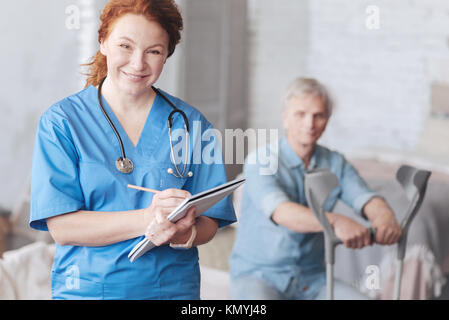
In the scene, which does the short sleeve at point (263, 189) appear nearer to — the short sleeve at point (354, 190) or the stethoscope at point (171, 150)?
the short sleeve at point (354, 190)

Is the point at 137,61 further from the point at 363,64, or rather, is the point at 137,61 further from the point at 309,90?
the point at 363,64

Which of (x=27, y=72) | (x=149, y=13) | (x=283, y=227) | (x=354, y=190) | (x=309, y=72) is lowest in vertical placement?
(x=283, y=227)

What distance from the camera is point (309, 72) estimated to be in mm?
4188

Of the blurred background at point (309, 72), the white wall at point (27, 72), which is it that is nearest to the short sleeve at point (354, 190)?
the blurred background at point (309, 72)

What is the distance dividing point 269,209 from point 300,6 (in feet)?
9.31

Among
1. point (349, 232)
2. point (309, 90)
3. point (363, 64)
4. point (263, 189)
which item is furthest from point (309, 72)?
point (349, 232)

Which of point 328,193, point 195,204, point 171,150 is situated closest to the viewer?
point 195,204

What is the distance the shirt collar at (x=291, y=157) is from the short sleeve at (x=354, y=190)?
9 cm

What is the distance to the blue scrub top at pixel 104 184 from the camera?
0.97 metres

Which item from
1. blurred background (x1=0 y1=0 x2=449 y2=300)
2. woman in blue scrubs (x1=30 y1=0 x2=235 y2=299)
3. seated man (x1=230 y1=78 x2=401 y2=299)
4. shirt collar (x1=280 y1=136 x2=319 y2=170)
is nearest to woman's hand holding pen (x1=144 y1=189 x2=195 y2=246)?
woman in blue scrubs (x1=30 y1=0 x2=235 y2=299)

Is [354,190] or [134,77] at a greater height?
[134,77]

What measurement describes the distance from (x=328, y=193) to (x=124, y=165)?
600 mm

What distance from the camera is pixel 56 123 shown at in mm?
974
